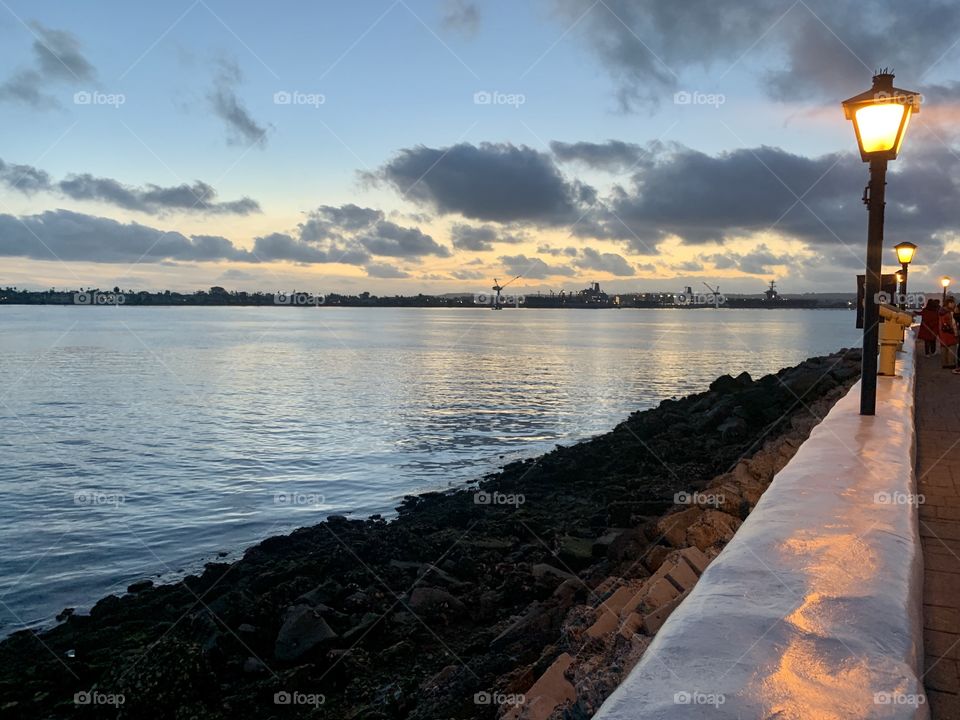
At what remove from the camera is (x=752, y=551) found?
3.58 m

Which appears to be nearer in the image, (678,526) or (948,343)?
(678,526)

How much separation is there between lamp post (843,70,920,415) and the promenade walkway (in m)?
1.10

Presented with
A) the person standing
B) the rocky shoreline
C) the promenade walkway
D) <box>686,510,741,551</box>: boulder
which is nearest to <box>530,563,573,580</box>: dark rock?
the rocky shoreline

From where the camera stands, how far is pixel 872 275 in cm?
777

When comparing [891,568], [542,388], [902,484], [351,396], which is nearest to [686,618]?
[891,568]

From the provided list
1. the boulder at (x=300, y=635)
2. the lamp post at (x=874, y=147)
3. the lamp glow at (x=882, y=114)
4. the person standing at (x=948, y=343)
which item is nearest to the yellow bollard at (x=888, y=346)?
the person standing at (x=948, y=343)

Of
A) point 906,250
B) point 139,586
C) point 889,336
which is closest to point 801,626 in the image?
point 139,586

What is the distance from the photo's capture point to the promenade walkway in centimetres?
291

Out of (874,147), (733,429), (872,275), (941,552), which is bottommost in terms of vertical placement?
(733,429)

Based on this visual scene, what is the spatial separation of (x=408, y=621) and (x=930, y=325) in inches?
746

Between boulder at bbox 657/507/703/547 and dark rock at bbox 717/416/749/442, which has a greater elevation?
boulder at bbox 657/507/703/547

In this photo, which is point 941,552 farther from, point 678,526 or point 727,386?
point 727,386

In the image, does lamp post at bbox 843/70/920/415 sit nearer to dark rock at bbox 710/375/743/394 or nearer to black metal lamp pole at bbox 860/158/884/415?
black metal lamp pole at bbox 860/158/884/415

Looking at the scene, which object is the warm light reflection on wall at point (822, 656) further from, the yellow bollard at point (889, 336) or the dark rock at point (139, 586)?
the dark rock at point (139, 586)
